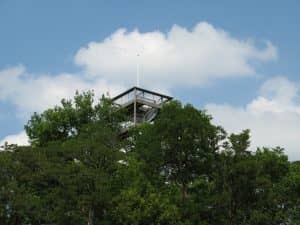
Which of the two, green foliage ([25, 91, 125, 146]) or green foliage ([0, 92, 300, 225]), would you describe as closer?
green foliage ([0, 92, 300, 225])

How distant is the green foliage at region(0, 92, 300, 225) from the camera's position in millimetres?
43906

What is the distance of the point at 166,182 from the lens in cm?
4628

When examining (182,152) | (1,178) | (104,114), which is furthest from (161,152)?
(104,114)

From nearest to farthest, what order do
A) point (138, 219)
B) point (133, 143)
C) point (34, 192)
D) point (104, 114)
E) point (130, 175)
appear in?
point (138, 219)
point (130, 175)
point (34, 192)
point (133, 143)
point (104, 114)

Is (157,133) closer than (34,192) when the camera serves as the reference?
Yes

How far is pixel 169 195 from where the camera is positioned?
44.7 metres

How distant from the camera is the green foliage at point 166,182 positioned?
43906mm

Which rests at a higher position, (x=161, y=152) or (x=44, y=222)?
(x=161, y=152)

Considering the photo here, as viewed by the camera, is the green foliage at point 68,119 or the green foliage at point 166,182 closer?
the green foliage at point 166,182

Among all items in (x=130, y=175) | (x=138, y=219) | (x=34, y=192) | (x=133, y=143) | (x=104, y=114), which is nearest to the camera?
(x=138, y=219)

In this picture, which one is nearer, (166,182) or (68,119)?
(166,182)

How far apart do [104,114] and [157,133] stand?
21866mm

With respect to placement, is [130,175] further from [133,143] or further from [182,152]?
[133,143]

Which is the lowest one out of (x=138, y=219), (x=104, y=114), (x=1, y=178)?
(x=138, y=219)
